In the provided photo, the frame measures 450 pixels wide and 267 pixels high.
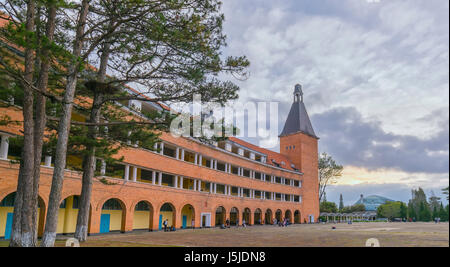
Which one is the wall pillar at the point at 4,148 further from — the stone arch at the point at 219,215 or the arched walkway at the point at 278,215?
the arched walkway at the point at 278,215

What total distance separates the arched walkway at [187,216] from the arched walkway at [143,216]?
524cm

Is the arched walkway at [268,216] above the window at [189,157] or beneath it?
beneath

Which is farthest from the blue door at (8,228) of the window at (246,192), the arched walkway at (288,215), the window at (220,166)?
the arched walkway at (288,215)

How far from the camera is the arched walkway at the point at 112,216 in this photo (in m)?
26.9

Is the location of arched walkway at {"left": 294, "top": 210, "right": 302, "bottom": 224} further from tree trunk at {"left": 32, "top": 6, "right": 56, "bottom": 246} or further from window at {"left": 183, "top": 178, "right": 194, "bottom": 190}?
tree trunk at {"left": 32, "top": 6, "right": 56, "bottom": 246}

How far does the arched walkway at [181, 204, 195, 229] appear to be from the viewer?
121 ft

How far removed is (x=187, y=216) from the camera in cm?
3775

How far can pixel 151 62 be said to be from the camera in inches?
546

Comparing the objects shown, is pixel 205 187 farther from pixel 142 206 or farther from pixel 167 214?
pixel 142 206

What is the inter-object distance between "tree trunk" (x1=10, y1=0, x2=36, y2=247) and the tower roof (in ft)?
165

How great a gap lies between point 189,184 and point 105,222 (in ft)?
37.0
